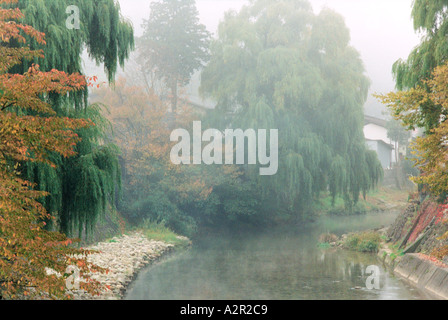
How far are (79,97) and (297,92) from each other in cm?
1538

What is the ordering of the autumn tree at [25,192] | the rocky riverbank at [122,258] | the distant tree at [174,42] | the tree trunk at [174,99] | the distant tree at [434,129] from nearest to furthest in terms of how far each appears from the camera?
the autumn tree at [25,192], the distant tree at [434,129], the rocky riverbank at [122,258], the tree trunk at [174,99], the distant tree at [174,42]

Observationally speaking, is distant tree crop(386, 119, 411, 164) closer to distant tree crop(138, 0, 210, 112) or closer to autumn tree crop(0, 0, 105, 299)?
distant tree crop(138, 0, 210, 112)

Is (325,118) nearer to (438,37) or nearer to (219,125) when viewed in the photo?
(219,125)

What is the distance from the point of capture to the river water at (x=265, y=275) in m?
12.1

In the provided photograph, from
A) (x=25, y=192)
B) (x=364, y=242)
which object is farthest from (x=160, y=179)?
(x=25, y=192)

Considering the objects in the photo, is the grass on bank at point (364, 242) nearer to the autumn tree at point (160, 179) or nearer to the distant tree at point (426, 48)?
the autumn tree at point (160, 179)

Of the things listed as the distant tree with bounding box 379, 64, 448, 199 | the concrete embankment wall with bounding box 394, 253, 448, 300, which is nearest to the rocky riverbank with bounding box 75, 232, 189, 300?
the distant tree with bounding box 379, 64, 448, 199

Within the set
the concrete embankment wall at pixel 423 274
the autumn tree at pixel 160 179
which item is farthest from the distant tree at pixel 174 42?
the concrete embankment wall at pixel 423 274

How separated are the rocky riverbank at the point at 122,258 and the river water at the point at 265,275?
1.06ft

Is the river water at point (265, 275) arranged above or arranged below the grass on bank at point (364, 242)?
below

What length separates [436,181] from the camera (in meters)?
7.84

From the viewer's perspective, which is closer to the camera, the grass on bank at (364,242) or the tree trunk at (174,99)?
the grass on bank at (364,242)

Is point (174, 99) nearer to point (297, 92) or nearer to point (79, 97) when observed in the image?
point (297, 92)
